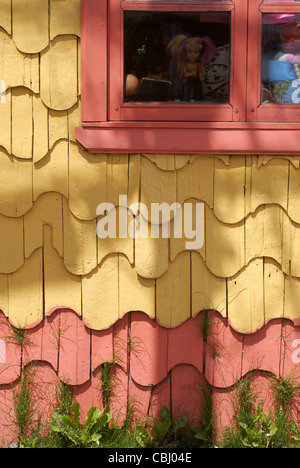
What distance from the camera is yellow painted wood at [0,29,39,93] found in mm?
2783

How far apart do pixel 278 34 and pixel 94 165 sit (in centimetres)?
111

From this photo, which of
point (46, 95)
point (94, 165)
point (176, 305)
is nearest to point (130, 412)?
point (176, 305)

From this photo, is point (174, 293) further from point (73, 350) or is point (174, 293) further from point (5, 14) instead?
point (5, 14)

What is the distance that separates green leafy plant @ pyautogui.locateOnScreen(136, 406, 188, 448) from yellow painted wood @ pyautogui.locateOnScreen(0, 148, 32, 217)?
120 cm

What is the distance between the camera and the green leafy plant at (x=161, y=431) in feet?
9.19

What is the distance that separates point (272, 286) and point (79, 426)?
116 centimetres

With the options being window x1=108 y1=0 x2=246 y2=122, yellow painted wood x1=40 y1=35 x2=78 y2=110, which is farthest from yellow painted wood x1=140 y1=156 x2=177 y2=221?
yellow painted wood x1=40 y1=35 x2=78 y2=110

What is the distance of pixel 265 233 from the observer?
2.86m

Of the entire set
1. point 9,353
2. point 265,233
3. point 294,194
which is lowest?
point 9,353

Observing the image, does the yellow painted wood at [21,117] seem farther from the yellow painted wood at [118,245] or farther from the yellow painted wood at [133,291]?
the yellow painted wood at [133,291]

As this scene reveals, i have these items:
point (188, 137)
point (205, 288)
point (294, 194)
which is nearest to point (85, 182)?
point (188, 137)

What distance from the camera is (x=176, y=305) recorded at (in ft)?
9.42
